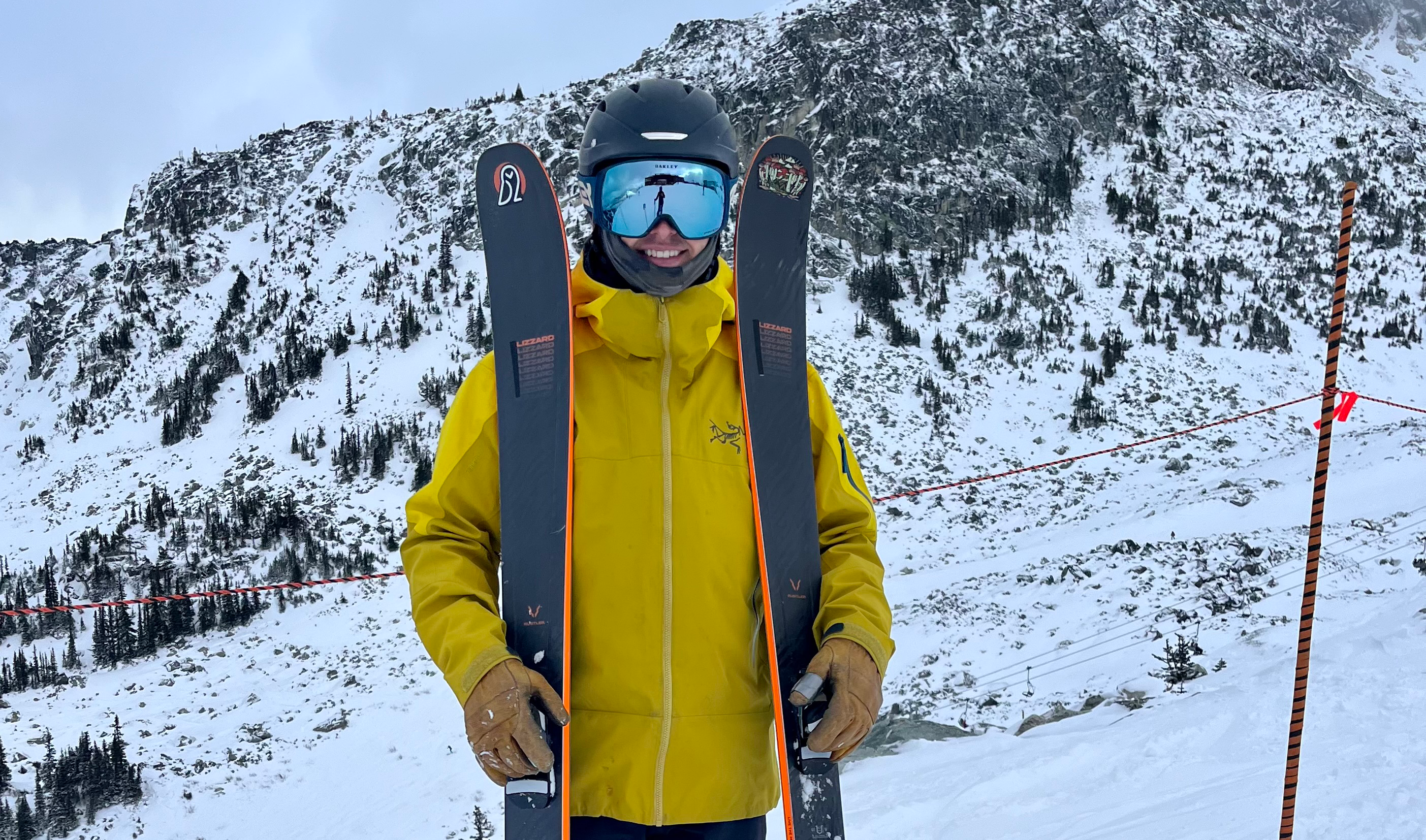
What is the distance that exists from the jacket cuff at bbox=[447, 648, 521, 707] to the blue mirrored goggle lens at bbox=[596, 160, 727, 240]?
33.8 inches

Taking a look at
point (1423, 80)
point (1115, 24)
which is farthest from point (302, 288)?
point (1423, 80)

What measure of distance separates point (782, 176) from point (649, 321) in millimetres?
707

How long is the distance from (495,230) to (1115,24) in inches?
1277

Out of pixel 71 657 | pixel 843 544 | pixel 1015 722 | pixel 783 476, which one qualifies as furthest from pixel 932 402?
pixel 783 476

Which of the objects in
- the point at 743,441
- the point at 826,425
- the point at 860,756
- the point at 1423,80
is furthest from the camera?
the point at 1423,80

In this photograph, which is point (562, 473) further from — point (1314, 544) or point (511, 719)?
point (1314, 544)

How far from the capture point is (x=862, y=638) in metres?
1.67

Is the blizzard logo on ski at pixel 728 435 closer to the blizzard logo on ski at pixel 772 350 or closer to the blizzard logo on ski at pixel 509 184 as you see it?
the blizzard logo on ski at pixel 772 350

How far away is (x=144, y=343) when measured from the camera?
2078cm

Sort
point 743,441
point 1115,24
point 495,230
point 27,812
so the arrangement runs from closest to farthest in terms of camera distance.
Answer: point 743,441 → point 495,230 → point 27,812 → point 1115,24

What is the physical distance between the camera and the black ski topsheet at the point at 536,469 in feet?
5.16

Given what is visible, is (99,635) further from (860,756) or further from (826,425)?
(826,425)

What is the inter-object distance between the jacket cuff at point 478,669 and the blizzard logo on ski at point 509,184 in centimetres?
105

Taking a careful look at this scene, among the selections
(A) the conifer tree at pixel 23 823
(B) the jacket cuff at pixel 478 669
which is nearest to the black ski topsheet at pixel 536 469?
(B) the jacket cuff at pixel 478 669
